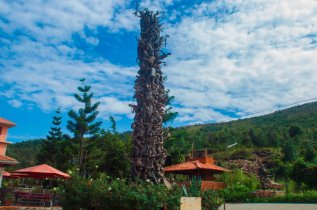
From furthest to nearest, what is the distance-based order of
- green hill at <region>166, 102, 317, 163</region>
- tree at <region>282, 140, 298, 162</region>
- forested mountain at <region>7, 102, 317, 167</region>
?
1. green hill at <region>166, 102, 317, 163</region>
2. forested mountain at <region>7, 102, 317, 167</region>
3. tree at <region>282, 140, 298, 162</region>

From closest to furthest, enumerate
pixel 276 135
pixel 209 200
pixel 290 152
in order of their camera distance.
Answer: pixel 209 200
pixel 290 152
pixel 276 135

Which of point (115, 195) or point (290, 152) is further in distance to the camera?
point (290, 152)

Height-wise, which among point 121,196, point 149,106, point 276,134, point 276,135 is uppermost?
point 276,134

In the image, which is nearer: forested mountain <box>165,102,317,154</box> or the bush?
the bush

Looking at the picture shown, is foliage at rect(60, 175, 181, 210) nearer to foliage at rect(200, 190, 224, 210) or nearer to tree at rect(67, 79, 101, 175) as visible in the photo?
foliage at rect(200, 190, 224, 210)

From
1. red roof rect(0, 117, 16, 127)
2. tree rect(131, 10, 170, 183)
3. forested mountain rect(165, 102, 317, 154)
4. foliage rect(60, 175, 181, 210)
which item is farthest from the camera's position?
forested mountain rect(165, 102, 317, 154)

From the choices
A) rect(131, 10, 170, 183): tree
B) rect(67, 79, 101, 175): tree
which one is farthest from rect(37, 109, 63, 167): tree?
rect(131, 10, 170, 183): tree

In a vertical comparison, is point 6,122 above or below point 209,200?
above

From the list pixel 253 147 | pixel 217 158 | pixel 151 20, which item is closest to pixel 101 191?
pixel 151 20

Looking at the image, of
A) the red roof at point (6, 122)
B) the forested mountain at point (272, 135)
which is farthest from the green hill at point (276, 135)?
the red roof at point (6, 122)

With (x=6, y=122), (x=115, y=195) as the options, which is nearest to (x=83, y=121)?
(x=6, y=122)

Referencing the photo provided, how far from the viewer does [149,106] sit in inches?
469

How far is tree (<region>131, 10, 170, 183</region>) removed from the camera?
1155 cm

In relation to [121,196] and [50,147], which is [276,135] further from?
[121,196]
